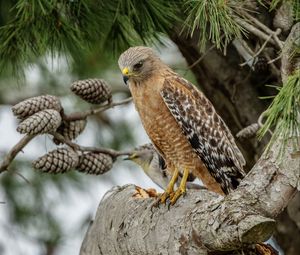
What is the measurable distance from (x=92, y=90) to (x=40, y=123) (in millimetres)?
414

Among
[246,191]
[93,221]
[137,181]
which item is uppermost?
[246,191]

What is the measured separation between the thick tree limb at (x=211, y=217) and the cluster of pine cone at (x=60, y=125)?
46 cm

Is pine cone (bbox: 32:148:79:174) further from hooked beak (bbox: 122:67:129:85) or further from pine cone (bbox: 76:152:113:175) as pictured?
hooked beak (bbox: 122:67:129:85)

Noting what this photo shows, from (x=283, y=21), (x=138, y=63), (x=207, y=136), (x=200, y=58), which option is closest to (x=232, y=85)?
(x=200, y=58)

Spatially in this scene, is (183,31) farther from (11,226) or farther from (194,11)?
(11,226)

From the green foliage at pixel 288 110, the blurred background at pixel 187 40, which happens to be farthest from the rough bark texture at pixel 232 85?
the green foliage at pixel 288 110

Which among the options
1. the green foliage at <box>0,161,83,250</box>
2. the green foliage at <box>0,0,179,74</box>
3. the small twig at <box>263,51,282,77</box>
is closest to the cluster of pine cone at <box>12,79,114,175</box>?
the green foliage at <box>0,0,179,74</box>

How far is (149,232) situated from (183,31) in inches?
54.4

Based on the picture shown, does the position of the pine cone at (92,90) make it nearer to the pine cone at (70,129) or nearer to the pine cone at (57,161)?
the pine cone at (70,129)

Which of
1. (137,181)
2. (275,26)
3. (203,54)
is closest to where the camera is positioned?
(275,26)

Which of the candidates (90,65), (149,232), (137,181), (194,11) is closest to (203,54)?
(194,11)

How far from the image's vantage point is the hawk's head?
470 centimetres

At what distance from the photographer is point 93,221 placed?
4652mm

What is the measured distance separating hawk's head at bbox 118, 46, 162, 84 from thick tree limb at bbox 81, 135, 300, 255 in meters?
0.73
